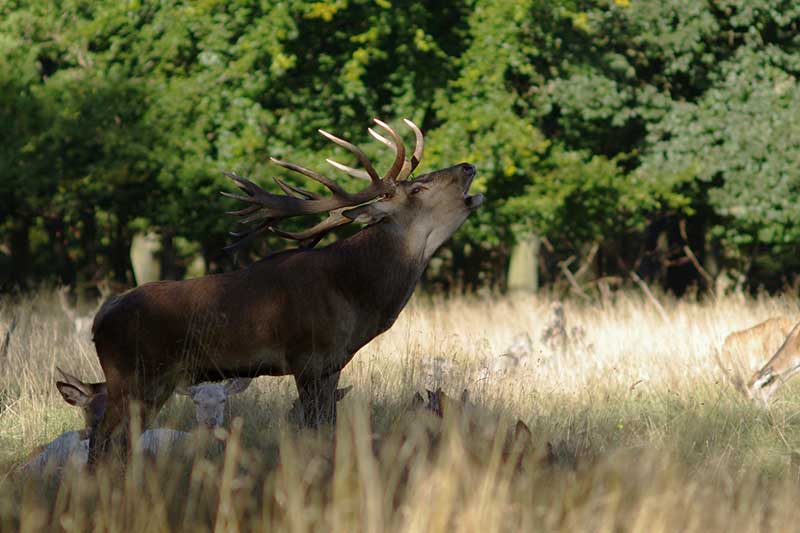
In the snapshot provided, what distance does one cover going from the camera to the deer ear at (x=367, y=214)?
637cm

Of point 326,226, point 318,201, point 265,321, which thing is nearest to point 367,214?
point 326,226

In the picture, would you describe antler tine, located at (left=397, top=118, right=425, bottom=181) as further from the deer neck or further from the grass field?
the grass field

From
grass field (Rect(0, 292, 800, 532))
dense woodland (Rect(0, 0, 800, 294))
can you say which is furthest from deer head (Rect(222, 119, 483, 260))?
dense woodland (Rect(0, 0, 800, 294))

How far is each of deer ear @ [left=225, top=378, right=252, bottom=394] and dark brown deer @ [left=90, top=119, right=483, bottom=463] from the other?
0.81 metres

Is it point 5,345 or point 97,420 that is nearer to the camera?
point 97,420

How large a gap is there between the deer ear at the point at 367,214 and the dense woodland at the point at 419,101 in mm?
9001

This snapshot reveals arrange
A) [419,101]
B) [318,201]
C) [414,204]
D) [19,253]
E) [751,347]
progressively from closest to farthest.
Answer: [414,204], [318,201], [751,347], [419,101], [19,253]

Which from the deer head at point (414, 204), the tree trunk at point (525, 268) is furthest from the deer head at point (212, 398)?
the tree trunk at point (525, 268)

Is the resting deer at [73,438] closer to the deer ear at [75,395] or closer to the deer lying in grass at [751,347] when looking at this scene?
the deer ear at [75,395]

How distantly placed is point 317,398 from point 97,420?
1260mm

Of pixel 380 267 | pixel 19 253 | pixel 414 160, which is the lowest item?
pixel 19 253

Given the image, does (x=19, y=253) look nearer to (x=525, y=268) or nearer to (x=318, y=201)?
(x=525, y=268)

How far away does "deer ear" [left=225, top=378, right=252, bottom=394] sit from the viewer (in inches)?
272

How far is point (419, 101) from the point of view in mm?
17016
